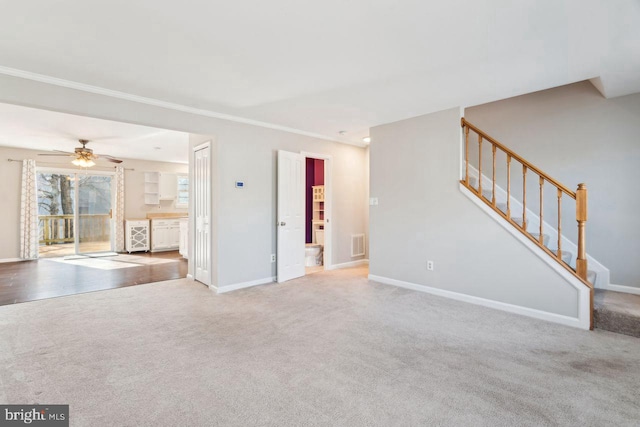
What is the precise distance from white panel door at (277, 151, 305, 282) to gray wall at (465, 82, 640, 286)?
3284 millimetres

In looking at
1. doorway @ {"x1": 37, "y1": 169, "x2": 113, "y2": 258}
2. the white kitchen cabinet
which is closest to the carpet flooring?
the white kitchen cabinet

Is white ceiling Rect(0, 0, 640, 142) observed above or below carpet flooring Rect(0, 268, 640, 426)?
above

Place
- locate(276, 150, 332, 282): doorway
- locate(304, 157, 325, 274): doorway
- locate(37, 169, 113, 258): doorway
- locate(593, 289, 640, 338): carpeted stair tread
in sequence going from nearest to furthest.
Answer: locate(593, 289, 640, 338): carpeted stair tread < locate(276, 150, 332, 282): doorway < locate(304, 157, 325, 274): doorway < locate(37, 169, 113, 258): doorway

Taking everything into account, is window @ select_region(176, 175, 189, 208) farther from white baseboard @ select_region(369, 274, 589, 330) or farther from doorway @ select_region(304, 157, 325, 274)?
white baseboard @ select_region(369, 274, 589, 330)

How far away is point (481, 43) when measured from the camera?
95.2 inches

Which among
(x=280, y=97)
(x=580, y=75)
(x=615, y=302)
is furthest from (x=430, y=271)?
(x=280, y=97)

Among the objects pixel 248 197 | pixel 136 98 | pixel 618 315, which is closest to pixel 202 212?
pixel 248 197

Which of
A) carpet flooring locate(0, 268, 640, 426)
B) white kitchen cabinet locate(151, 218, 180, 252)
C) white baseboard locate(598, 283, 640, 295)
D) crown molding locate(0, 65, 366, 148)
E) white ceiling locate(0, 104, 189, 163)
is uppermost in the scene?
white ceiling locate(0, 104, 189, 163)

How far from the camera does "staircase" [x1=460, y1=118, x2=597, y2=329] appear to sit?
3.15 m

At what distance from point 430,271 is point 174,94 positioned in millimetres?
3879

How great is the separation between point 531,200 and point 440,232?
1.35 m

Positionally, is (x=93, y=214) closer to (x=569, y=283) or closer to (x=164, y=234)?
(x=164, y=234)

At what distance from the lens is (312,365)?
235cm

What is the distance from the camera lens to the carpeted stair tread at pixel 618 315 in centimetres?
285
